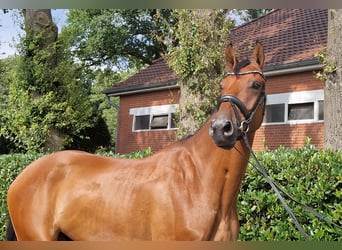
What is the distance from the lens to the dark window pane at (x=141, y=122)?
15651 mm

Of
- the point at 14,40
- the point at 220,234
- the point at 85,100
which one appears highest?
the point at 14,40

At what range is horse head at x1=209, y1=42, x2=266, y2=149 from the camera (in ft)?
8.11

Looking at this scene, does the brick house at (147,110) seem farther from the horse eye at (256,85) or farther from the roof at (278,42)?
the horse eye at (256,85)

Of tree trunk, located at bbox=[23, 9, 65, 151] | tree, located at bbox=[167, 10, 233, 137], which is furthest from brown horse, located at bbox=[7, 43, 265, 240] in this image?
tree trunk, located at bbox=[23, 9, 65, 151]

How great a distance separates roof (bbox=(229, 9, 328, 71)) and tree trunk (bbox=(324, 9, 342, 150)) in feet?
15.7

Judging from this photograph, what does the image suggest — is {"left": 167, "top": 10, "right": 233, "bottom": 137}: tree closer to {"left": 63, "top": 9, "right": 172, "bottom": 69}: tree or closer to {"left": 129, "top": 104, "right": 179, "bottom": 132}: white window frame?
{"left": 129, "top": 104, "right": 179, "bottom": 132}: white window frame

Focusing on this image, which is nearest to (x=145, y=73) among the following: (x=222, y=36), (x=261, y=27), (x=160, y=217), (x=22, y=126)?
(x=261, y=27)

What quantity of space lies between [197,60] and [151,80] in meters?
8.72

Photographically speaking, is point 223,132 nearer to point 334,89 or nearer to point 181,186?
point 181,186

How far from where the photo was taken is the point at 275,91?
39.1 ft

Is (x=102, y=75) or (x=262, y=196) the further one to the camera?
(x=102, y=75)

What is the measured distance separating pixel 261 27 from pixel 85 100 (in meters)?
6.66

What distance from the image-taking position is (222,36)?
729cm

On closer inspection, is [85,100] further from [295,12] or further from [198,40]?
[295,12]
